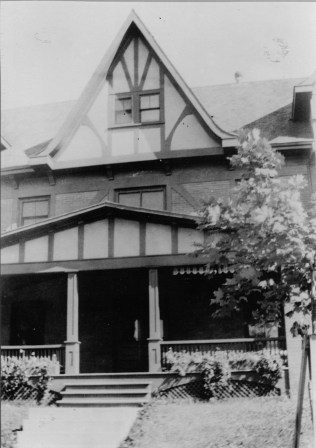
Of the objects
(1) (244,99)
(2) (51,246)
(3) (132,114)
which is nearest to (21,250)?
(2) (51,246)

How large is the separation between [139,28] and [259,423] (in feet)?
37.0

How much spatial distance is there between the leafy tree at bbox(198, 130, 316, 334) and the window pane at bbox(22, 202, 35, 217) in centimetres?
859

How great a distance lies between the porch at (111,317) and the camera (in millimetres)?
13422

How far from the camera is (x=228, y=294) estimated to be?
714cm

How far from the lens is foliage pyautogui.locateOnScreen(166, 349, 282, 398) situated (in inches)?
424

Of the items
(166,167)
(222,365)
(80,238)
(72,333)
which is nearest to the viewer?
(222,365)

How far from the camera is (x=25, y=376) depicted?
11.3 metres

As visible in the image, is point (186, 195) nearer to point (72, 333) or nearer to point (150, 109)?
point (150, 109)

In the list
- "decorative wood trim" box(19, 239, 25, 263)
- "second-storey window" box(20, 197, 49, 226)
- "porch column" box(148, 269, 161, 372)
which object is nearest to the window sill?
"second-storey window" box(20, 197, 49, 226)

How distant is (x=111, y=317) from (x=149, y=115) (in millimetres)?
6071

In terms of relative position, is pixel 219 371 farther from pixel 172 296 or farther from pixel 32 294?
pixel 32 294

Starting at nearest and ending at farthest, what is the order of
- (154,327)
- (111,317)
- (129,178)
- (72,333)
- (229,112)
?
(154,327), (72,333), (111,317), (129,178), (229,112)

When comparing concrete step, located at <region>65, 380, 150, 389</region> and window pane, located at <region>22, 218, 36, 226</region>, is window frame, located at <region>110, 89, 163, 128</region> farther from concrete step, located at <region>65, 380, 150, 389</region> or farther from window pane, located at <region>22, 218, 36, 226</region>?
concrete step, located at <region>65, 380, 150, 389</region>

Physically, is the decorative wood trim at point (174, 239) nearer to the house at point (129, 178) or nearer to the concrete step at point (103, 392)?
the house at point (129, 178)
